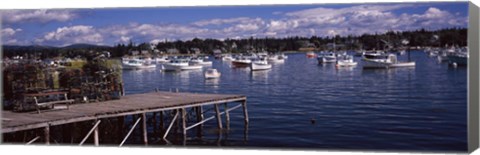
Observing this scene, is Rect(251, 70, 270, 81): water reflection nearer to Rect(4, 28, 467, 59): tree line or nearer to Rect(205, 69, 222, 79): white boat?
Rect(4, 28, 467, 59): tree line

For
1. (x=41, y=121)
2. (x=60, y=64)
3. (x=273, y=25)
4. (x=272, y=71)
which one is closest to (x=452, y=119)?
(x=273, y=25)

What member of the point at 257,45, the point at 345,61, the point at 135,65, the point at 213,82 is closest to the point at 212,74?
the point at 213,82

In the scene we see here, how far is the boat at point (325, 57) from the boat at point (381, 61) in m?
1.06

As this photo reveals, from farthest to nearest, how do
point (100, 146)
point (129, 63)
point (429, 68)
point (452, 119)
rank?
point (129, 63) < point (429, 68) < point (100, 146) < point (452, 119)

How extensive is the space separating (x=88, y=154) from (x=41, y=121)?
5.02 feet

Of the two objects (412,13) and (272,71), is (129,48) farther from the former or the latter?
(412,13)

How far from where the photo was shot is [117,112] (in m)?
21.0

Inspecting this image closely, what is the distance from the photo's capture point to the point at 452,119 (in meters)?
19.2

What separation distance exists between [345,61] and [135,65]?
6862 millimetres

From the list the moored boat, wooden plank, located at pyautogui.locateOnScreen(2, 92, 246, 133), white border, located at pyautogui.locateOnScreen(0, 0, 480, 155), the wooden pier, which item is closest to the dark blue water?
the moored boat

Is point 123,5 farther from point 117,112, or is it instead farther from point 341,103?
point 341,103

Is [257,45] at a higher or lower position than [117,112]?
higher

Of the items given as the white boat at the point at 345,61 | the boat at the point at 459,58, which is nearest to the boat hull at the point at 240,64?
the white boat at the point at 345,61

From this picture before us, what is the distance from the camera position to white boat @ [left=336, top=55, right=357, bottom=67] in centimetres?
2389
